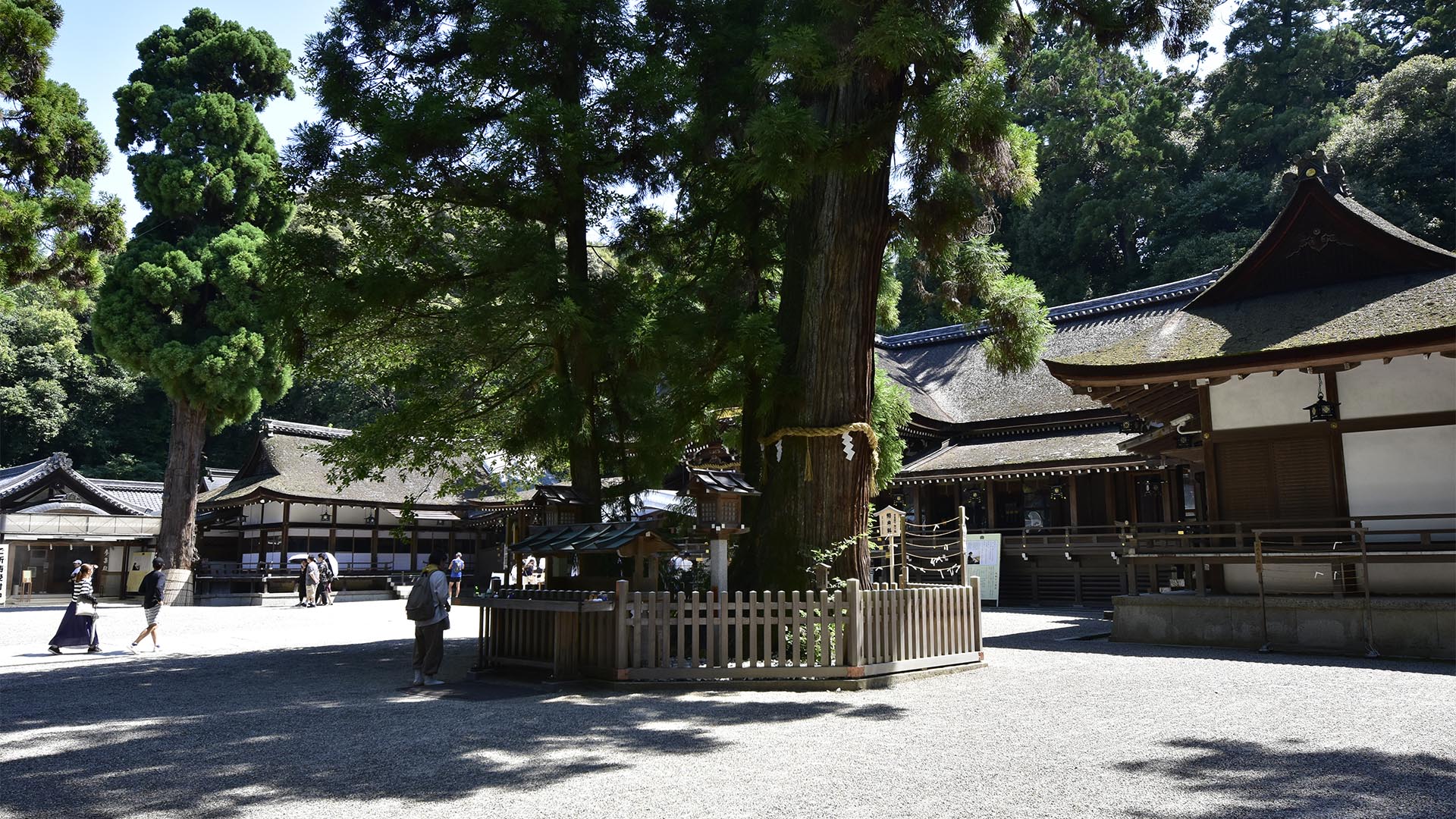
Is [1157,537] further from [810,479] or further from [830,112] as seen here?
[830,112]

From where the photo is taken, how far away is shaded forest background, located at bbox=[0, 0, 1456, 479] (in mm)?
40250

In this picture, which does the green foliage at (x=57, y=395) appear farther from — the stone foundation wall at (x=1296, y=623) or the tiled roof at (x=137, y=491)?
the stone foundation wall at (x=1296, y=623)

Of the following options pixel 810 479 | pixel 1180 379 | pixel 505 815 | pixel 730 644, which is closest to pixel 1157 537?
pixel 1180 379

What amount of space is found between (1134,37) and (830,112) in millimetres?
3423

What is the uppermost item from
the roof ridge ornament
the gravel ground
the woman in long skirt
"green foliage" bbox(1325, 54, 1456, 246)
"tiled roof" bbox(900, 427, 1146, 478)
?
"green foliage" bbox(1325, 54, 1456, 246)

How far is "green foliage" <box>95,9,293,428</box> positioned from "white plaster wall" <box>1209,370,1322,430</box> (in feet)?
72.8

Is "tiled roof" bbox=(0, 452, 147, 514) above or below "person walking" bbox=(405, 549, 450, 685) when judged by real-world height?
above

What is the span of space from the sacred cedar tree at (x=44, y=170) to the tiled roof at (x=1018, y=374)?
18409 mm

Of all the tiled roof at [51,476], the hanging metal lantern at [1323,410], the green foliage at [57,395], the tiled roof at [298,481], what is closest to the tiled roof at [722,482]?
the hanging metal lantern at [1323,410]

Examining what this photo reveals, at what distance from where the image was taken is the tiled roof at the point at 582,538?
32.4 ft

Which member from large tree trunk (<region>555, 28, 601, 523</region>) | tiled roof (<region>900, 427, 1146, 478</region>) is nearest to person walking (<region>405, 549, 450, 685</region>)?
large tree trunk (<region>555, 28, 601, 523</region>)

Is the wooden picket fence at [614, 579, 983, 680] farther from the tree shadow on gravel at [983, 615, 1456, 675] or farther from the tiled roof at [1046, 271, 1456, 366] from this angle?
the tiled roof at [1046, 271, 1456, 366]

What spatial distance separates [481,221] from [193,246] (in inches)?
694

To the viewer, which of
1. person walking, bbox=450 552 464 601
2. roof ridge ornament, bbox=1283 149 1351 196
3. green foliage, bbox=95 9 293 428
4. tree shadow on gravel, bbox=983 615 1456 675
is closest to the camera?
tree shadow on gravel, bbox=983 615 1456 675
